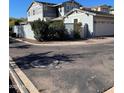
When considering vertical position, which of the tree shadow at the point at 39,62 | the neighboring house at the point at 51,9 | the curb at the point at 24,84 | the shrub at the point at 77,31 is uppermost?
the neighboring house at the point at 51,9

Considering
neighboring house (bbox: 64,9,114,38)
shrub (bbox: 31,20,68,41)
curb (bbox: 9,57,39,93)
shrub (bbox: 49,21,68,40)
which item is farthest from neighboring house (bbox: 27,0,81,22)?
curb (bbox: 9,57,39,93)

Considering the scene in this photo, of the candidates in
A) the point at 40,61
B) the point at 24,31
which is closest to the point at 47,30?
the point at 24,31

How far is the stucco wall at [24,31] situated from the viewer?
19.3 metres

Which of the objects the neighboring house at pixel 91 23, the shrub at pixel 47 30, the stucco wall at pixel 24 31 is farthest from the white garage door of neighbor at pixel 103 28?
the stucco wall at pixel 24 31

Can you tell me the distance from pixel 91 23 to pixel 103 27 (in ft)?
7.31

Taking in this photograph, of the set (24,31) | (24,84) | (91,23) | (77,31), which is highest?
(91,23)

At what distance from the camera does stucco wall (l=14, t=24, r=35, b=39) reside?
19.3 metres

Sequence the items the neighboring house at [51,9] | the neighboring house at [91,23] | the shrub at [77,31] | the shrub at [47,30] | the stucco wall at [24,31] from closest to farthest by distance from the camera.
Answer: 1. the shrub at [47,30]
2. the shrub at [77,31]
3. the neighboring house at [91,23]
4. the stucco wall at [24,31]
5. the neighboring house at [51,9]

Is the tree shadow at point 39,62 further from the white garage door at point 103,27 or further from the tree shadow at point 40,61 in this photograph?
the white garage door at point 103,27

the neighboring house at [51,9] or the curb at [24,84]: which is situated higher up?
the neighboring house at [51,9]

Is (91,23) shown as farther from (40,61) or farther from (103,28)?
(40,61)

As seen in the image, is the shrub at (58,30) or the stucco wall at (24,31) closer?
the shrub at (58,30)

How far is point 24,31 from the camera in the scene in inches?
848
